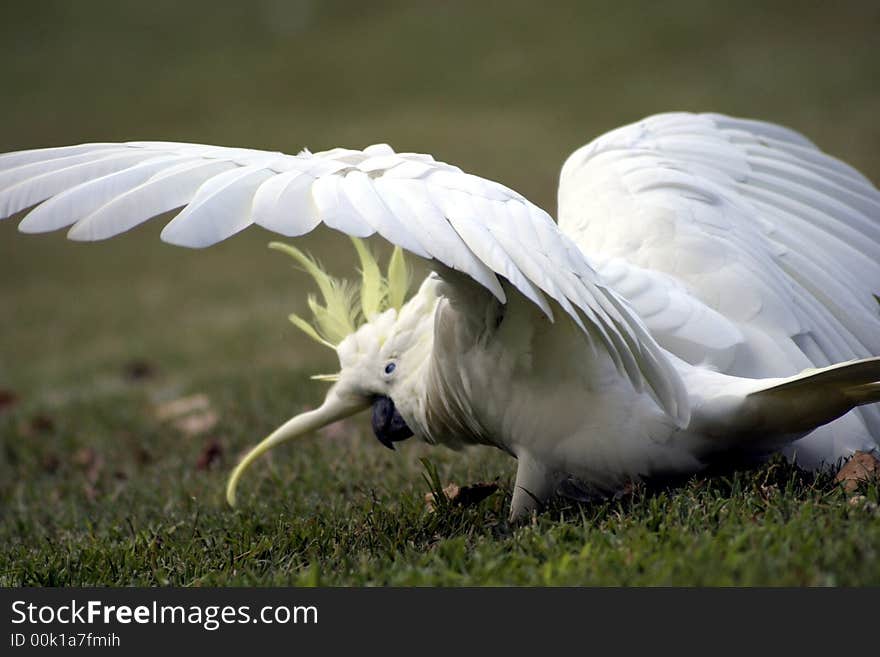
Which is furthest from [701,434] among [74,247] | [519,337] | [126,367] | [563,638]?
[74,247]

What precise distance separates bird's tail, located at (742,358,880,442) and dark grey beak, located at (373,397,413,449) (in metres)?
0.91

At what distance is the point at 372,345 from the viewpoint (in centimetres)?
273

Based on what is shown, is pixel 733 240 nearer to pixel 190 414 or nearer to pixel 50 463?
pixel 190 414

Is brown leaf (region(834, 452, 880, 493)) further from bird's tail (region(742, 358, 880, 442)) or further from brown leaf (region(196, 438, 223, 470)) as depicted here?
brown leaf (region(196, 438, 223, 470))

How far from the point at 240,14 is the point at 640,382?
14.5 m

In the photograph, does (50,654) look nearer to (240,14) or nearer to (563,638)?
(563,638)

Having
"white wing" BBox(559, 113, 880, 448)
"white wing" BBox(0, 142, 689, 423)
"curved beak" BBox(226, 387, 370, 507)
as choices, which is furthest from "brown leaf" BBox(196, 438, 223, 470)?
"white wing" BBox(0, 142, 689, 423)

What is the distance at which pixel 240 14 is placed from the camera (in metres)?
15.5

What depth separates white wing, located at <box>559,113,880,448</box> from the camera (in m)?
2.46

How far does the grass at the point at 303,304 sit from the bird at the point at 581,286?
16 centimetres

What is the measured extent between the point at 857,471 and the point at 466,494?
87 centimetres

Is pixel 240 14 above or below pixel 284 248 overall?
above

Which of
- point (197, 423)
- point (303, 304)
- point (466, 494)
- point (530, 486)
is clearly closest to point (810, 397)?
point (530, 486)

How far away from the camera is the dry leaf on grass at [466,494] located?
2.58 m
